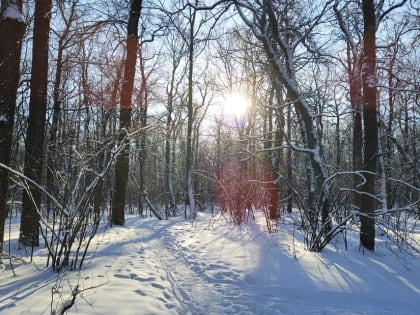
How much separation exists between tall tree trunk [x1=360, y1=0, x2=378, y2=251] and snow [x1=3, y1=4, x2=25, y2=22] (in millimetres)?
6168

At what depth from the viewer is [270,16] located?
26.1ft

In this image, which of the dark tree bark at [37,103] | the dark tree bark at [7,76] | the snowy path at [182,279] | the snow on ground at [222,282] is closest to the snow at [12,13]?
the dark tree bark at [7,76]

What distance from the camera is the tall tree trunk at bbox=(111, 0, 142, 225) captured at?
9.67 m

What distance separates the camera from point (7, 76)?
4922 millimetres

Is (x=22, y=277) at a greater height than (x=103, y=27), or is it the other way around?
(x=103, y=27)

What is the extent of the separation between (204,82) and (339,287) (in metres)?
18.7

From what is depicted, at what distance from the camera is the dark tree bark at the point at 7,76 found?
4793mm

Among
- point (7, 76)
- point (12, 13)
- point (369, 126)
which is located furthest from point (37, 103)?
point (369, 126)

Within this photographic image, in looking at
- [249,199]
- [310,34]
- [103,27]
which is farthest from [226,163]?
[103,27]

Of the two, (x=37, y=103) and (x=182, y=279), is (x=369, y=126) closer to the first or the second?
(x=182, y=279)

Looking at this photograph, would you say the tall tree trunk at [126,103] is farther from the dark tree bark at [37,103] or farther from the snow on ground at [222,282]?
the dark tree bark at [37,103]

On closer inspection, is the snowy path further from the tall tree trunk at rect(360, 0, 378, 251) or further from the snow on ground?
the tall tree trunk at rect(360, 0, 378, 251)

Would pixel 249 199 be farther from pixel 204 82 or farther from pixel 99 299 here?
pixel 204 82

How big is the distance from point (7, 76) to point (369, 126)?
641cm
